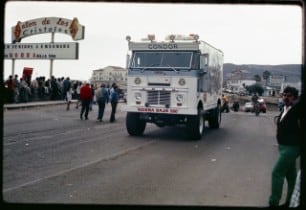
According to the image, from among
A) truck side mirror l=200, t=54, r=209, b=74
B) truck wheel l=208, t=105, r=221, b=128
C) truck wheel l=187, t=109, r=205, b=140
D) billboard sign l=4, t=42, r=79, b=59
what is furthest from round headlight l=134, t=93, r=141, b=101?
billboard sign l=4, t=42, r=79, b=59

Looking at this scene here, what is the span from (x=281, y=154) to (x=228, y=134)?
8.85 m

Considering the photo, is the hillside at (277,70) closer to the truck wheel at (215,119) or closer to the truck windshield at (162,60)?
the truck windshield at (162,60)

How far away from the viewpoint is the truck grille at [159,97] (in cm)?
1219

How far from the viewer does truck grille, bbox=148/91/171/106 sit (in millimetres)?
12188

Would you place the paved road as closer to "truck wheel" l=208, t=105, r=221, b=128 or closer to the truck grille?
"truck wheel" l=208, t=105, r=221, b=128

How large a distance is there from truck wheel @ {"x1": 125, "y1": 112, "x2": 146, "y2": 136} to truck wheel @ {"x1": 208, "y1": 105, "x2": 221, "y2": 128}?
2630 mm

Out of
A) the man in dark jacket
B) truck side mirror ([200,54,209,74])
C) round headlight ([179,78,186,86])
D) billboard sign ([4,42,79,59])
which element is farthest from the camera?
truck side mirror ([200,54,209,74])

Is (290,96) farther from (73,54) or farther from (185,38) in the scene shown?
(185,38)

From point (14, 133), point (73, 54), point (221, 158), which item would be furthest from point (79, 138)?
point (73, 54)

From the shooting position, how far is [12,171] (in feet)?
24.5

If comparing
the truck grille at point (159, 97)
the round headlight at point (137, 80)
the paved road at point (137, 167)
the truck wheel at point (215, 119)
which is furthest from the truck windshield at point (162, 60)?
the truck wheel at point (215, 119)

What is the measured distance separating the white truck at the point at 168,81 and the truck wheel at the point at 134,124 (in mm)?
43

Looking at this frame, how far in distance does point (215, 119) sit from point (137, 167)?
7554 mm

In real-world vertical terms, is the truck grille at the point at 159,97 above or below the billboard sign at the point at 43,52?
below
